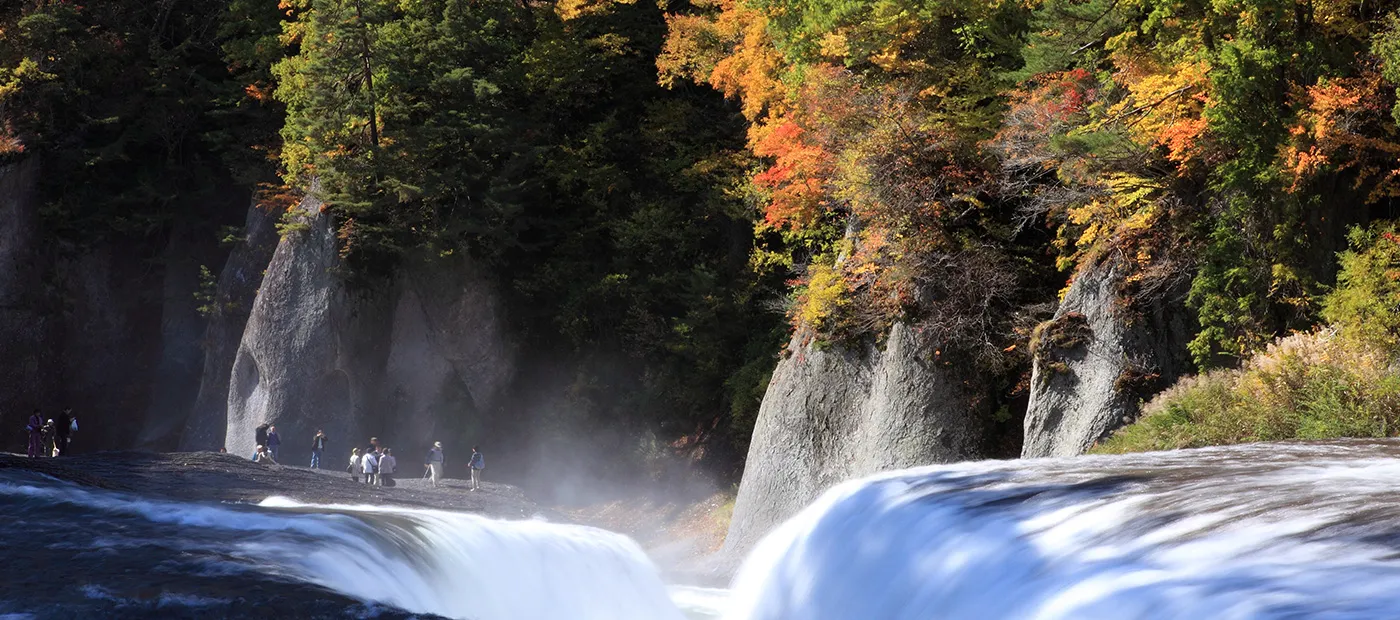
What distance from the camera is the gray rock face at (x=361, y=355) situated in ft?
139

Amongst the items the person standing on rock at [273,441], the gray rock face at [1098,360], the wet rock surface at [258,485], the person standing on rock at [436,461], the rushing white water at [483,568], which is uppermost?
the gray rock face at [1098,360]

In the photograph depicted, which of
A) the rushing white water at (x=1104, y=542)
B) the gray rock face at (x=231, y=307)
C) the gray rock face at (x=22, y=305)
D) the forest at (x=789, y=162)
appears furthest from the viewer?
the gray rock face at (x=231, y=307)

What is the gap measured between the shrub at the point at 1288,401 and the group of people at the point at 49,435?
27.9 metres

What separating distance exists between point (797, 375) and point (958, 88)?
7254 millimetres

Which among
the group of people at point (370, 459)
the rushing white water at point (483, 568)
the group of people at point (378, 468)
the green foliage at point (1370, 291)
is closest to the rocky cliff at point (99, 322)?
the group of people at point (370, 459)

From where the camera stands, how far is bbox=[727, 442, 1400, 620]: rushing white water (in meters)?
7.32

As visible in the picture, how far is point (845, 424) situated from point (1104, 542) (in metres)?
19.9

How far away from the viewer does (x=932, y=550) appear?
390 inches

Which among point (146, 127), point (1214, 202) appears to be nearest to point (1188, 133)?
point (1214, 202)

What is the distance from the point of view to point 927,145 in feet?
85.3

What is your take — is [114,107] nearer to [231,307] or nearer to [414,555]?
[231,307]

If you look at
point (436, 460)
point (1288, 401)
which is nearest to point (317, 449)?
point (436, 460)

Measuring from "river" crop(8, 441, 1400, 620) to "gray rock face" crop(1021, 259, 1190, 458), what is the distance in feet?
24.7

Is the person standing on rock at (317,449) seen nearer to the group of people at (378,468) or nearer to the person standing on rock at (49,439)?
the group of people at (378,468)
